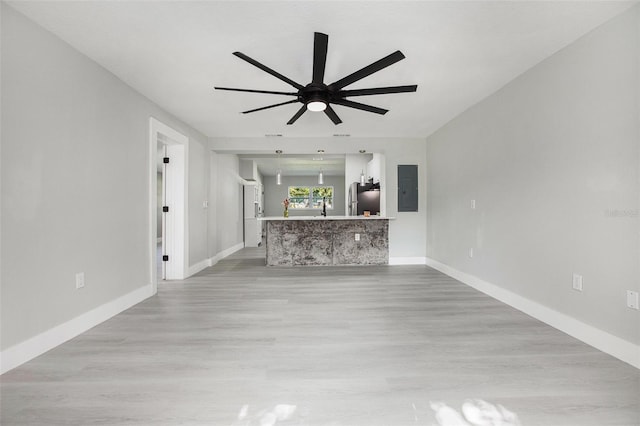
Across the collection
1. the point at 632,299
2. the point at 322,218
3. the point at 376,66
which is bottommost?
the point at 632,299

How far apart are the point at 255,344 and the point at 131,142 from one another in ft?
8.46

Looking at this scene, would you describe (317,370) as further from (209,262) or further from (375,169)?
(375,169)

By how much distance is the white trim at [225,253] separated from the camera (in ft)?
19.3

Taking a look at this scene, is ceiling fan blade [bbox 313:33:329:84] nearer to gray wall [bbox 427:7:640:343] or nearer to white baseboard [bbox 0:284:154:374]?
gray wall [bbox 427:7:640:343]

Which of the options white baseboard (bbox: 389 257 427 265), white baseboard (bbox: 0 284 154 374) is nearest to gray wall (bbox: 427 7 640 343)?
white baseboard (bbox: 389 257 427 265)

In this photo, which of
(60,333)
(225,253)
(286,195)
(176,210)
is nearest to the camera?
(60,333)

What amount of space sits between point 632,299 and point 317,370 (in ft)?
7.03

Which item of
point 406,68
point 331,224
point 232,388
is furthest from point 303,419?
point 331,224

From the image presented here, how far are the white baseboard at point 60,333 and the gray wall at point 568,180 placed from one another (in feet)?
13.3

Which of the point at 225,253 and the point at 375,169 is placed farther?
the point at 375,169

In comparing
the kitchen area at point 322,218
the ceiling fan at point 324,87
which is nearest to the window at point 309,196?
the kitchen area at point 322,218

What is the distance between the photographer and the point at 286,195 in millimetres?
12562

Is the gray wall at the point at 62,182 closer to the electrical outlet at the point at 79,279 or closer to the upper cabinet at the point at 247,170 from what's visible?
the electrical outlet at the point at 79,279

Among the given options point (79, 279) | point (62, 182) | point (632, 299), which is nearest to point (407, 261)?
point (632, 299)
